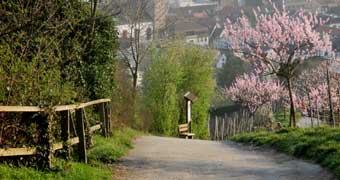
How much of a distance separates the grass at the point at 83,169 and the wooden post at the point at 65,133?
0.17m

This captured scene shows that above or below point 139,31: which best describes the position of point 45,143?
below

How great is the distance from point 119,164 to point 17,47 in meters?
2.90

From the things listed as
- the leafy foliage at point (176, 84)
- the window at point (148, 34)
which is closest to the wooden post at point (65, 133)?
the leafy foliage at point (176, 84)

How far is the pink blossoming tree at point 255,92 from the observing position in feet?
133

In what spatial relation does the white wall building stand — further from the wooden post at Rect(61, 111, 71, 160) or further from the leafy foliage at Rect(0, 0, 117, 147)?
the wooden post at Rect(61, 111, 71, 160)

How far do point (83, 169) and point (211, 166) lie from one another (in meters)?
2.71

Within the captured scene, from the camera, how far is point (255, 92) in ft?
135

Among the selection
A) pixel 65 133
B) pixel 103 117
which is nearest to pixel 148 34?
pixel 103 117

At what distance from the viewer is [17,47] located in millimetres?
10141

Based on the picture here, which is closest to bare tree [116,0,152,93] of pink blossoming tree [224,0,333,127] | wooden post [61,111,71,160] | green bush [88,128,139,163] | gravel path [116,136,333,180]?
pink blossoming tree [224,0,333,127]

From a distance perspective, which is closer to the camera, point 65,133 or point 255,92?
point 65,133

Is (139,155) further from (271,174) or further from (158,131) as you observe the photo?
(158,131)

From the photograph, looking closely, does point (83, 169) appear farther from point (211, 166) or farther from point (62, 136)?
point (211, 166)

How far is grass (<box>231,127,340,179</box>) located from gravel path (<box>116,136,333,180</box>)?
0.22 meters
